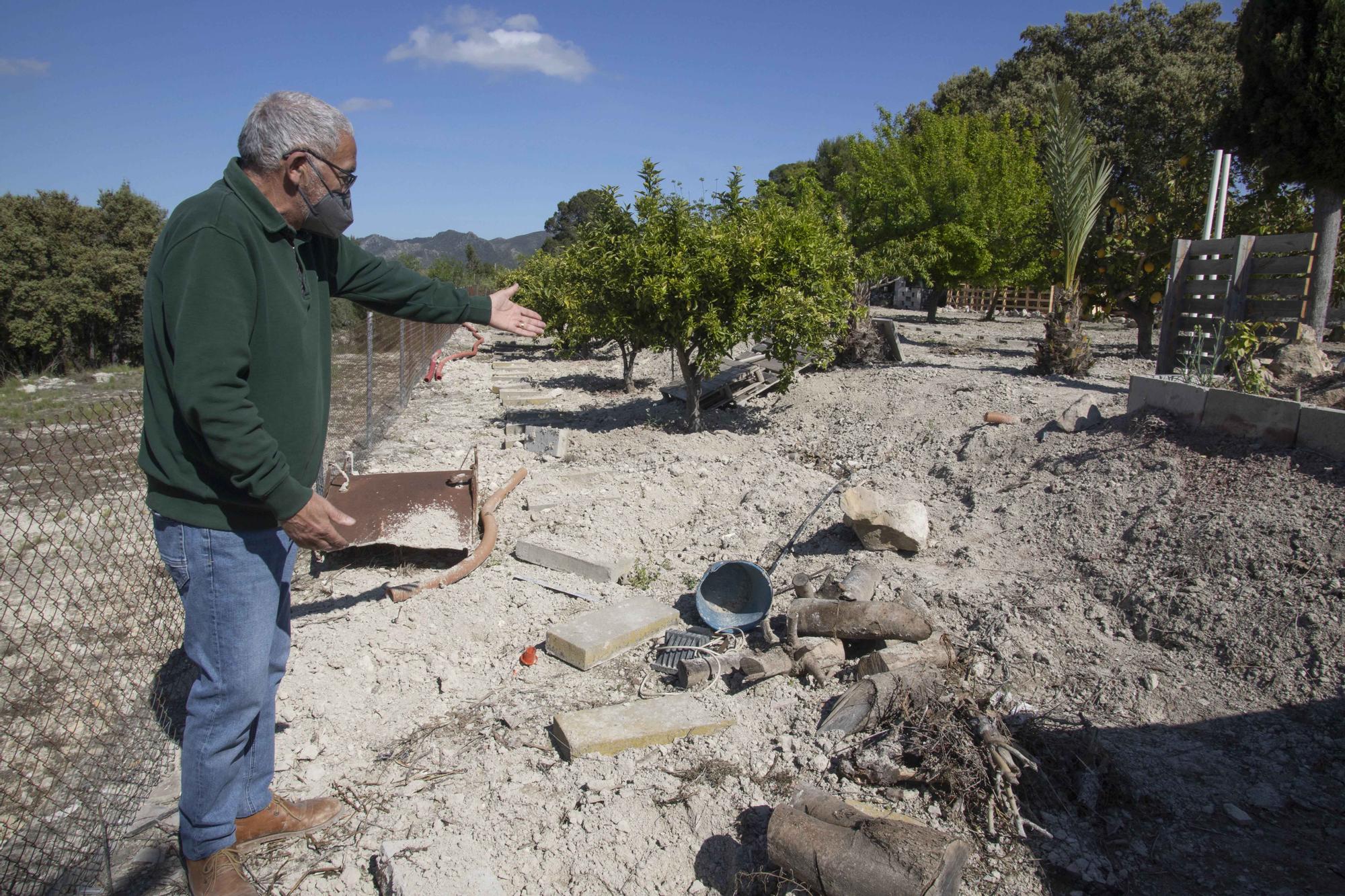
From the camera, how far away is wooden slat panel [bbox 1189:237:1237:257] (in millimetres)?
8242

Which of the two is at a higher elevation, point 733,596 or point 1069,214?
point 1069,214

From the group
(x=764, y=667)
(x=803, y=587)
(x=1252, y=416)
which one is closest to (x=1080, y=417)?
(x=1252, y=416)

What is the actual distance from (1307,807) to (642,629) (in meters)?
Result: 2.73

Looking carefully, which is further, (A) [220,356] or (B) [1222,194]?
(B) [1222,194]

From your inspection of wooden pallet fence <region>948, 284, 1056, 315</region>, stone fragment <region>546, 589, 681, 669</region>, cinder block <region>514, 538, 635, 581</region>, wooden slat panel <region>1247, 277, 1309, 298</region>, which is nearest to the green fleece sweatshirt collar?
stone fragment <region>546, 589, 681, 669</region>

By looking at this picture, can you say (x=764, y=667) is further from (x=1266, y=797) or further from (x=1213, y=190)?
(x=1213, y=190)

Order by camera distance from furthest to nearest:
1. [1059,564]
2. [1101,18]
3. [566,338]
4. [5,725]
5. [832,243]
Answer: [1101,18] → [566,338] → [832,243] → [1059,564] → [5,725]

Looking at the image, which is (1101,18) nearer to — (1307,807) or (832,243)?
(832,243)

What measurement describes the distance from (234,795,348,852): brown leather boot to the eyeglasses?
192cm

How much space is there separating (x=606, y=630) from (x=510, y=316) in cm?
178

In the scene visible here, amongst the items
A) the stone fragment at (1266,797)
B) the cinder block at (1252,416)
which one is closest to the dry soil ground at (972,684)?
the stone fragment at (1266,797)

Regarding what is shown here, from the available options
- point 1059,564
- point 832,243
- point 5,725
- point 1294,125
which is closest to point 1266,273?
point 1294,125

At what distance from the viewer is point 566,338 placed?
11883 mm

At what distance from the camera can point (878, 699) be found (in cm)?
318
